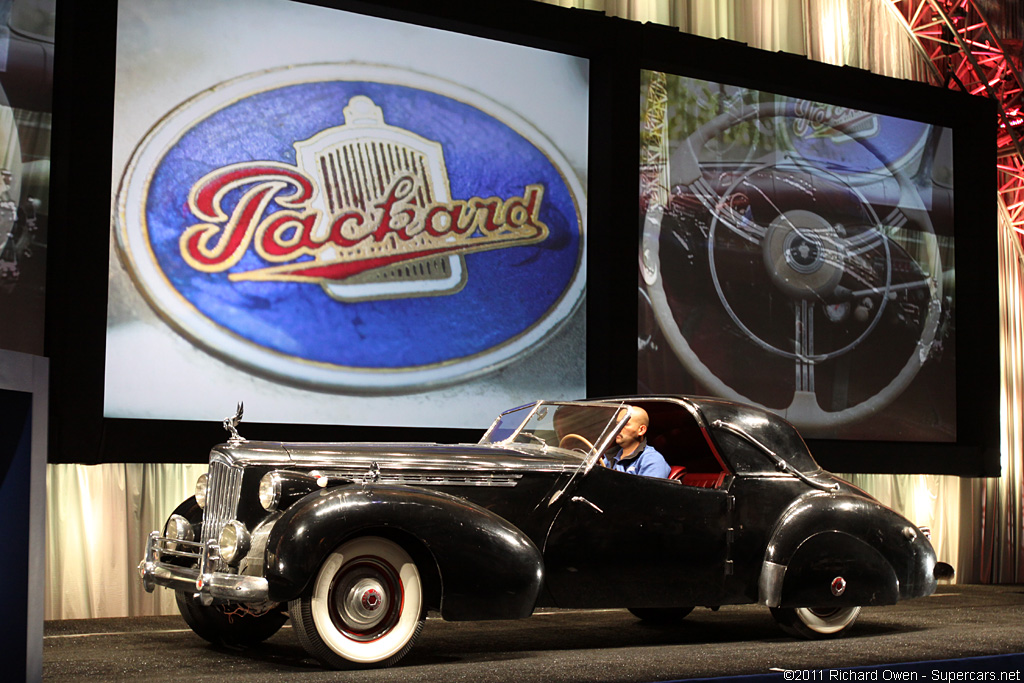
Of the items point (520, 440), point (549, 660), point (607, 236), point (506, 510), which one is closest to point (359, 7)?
point (607, 236)

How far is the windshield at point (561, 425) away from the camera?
4965mm

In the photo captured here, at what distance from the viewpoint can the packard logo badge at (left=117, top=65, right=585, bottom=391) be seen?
6.63 metres

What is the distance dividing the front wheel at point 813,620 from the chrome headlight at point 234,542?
2.39 meters

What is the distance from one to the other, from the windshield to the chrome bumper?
5.10ft

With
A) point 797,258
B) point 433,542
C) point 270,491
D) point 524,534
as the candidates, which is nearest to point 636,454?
point 524,534

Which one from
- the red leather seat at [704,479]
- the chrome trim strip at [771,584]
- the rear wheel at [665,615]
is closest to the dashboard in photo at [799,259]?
the rear wheel at [665,615]

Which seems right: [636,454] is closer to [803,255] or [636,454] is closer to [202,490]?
[202,490]

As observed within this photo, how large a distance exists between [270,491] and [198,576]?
0.40 metres

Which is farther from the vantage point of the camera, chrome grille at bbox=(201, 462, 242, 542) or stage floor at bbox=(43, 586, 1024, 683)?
chrome grille at bbox=(201, 462, 242, 542)

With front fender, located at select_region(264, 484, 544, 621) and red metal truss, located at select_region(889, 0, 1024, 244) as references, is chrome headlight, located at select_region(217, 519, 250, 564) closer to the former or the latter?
front fender, located at select_region(264, 484, 544, 621)

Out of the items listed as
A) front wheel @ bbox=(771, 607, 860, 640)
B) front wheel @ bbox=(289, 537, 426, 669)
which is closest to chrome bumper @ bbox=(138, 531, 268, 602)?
front wheel @ bbox=(289, 537, 426, 669)

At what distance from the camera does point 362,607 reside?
13.6ft

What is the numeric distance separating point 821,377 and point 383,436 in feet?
11.9

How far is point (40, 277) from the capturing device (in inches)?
243
